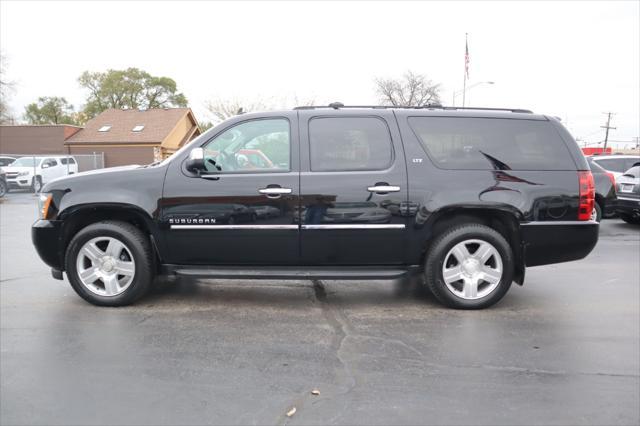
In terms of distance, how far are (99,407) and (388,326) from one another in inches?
93.6

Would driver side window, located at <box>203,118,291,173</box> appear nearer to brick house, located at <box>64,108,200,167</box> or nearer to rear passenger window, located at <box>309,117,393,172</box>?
rear passenger window, located at <box>309,117,393,172</box>

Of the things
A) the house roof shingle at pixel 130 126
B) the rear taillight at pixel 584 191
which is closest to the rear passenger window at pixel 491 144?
A: the rear taillight at pixel 584 191

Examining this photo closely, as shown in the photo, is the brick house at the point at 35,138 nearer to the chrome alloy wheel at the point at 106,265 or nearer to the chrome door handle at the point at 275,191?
the chrome alloy wheel at the point at 106,265

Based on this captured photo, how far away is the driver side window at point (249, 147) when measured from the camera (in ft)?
15.8

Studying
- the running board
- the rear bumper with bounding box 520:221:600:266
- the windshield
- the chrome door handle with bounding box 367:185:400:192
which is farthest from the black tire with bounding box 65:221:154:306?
the windshield

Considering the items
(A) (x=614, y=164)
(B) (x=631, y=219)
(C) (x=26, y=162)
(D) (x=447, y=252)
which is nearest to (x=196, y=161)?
(D) (x=447, y=252)

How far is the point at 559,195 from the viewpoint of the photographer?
473 centimetres

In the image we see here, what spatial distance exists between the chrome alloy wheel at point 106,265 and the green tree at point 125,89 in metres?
64.2

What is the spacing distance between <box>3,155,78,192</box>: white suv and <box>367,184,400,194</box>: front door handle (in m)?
21.0

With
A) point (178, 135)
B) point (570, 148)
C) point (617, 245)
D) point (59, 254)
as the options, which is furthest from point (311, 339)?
point (178, 135)

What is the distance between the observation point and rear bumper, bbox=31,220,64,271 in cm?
483

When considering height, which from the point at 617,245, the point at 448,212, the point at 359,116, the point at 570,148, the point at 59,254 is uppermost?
the point at 359,116

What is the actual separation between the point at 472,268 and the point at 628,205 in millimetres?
7801

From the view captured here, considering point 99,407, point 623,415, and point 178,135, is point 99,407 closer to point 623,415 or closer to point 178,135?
point 623,415
